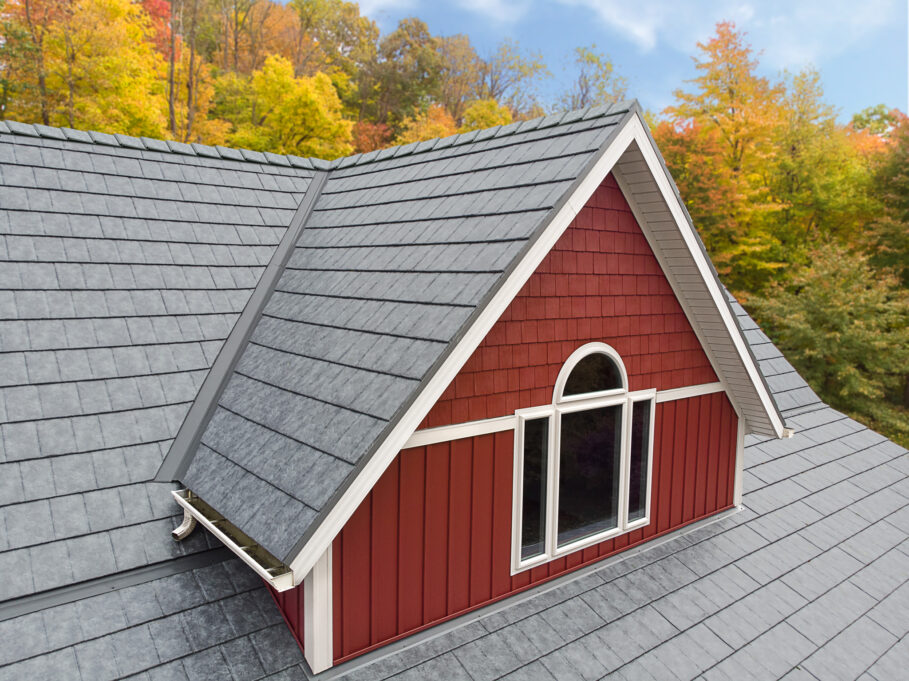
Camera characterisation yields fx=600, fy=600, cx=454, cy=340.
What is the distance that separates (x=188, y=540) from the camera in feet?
12.0

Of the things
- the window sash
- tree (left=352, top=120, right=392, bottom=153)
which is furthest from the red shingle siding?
tree (left=352, top=120, right=392, bottom=153)

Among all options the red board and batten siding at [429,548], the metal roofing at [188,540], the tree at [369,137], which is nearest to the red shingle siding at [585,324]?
the red board and batten siding at [429,548]

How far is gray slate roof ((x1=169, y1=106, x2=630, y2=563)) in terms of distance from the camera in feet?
9.67

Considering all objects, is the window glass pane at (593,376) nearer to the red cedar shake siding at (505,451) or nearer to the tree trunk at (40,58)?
the red cedar shake siding at (505,451)

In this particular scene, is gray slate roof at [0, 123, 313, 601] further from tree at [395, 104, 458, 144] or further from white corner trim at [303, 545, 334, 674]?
tree at [395, 104, 458, 144]

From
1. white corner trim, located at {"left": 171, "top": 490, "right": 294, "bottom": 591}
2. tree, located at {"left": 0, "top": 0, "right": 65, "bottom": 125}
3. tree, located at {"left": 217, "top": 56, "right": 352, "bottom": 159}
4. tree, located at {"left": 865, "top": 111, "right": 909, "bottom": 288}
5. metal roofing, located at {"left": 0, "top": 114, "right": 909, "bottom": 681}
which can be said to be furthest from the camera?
tree, located at {"left": 865, "top": 111, "right": 909, "bottom": 288}

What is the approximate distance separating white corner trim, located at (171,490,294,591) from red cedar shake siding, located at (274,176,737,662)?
1.43ft

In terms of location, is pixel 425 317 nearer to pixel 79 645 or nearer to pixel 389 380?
pixel 389 380

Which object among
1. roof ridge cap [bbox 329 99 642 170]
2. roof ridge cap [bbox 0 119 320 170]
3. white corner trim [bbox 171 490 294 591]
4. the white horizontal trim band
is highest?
roof ridge cap [bbox 0 119 320 170]

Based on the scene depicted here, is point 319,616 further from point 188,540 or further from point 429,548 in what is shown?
point 188,540

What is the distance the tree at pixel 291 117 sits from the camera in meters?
20.6

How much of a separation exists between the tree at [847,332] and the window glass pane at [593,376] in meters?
16.9

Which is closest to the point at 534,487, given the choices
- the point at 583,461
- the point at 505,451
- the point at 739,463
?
the point at 505,451

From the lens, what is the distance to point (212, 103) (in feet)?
84.1
